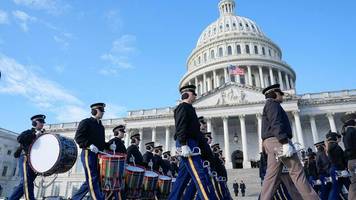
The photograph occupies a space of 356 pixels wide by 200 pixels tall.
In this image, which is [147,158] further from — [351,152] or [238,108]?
[238,108]

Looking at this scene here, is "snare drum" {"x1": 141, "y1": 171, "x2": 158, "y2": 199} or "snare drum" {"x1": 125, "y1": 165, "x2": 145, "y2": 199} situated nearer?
"snare drum" {"x1": 125, "y1": 165, "x2": 145, "y2": 199}

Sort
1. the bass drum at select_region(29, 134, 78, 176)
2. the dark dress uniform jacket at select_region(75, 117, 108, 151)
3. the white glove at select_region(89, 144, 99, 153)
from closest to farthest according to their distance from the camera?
the white glove at select_region(89, 144, 99, 153) < the dark dress uniform jacket at select_region(75, 117, 108, 151) < the bass drum at select_region(29, 134, 78, 176)

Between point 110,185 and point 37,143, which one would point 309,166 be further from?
point 37,143

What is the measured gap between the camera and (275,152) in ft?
19.9

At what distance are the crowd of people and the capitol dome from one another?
4814cm

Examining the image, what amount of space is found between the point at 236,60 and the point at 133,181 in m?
56.8

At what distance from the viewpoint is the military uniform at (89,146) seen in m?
6.87

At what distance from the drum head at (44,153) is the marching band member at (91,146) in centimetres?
115

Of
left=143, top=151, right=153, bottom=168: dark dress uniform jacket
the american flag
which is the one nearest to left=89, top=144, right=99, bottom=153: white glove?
left=143, top=151, right=153, bottom=168: dark dress uniform jacket

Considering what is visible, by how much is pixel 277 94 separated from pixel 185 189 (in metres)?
3.24

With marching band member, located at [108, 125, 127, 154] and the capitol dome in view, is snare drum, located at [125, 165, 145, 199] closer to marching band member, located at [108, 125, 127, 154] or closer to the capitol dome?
marching band member, located at [108, 125, 127, 154]

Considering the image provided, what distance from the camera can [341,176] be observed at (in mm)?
8523

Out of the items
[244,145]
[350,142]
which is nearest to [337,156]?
[350,142]

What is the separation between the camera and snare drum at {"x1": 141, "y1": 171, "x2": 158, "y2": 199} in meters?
9.61
